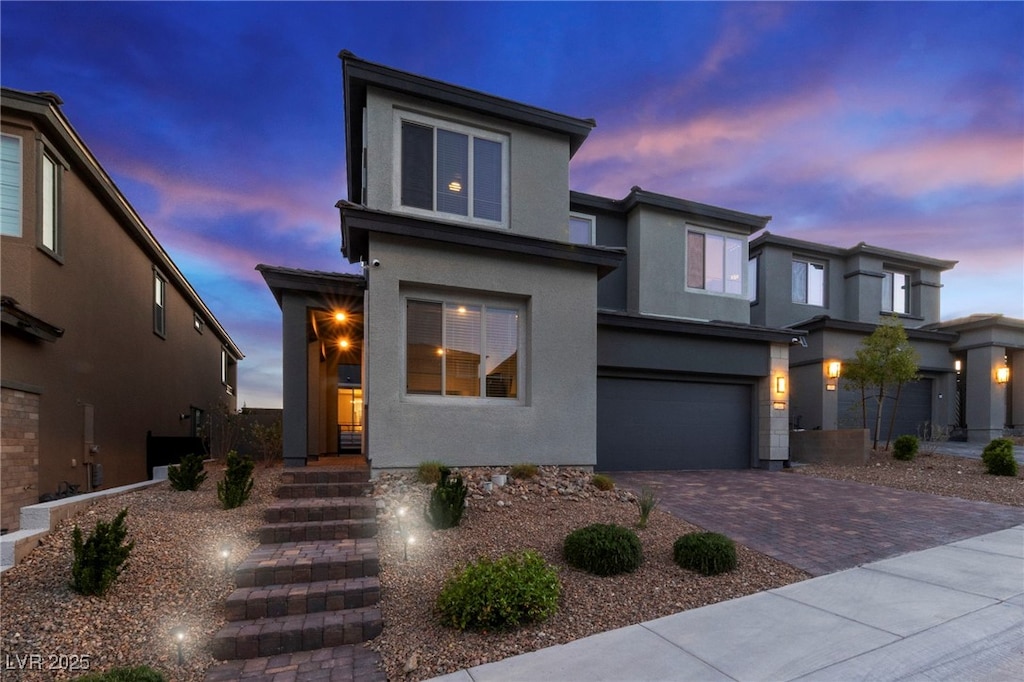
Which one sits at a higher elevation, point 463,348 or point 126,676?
point 463,348

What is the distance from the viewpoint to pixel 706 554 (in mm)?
4898

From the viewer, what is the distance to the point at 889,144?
36.7 feet

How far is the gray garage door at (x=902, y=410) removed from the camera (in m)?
15.0

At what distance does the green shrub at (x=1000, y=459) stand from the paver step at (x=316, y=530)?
43.3 ft

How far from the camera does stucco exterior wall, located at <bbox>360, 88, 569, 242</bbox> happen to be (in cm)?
774

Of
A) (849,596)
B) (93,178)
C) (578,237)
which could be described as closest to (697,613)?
(849,596)

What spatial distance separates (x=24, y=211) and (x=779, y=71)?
14034 mm

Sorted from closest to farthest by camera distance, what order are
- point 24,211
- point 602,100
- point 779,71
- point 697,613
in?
1. point 697,613
2. point 24,211
3. point 779,71
4. point 602,100

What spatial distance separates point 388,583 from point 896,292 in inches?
846

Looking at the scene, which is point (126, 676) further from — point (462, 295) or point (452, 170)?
point (452, 170)

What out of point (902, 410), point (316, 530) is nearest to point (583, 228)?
point (316, 530)

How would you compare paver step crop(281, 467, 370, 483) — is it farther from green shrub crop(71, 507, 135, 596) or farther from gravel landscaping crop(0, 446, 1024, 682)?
green shrub crop(71, 507, 135, 596)

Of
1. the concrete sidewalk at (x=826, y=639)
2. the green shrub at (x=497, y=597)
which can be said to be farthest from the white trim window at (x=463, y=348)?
the concrete sidewalk at (x=826, y=639)

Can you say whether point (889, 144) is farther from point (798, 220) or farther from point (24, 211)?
point (24, 211)
